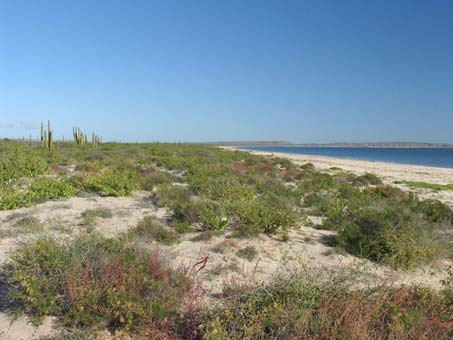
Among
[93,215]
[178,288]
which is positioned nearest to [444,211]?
[178,288]

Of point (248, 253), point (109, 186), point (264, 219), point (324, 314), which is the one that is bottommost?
point (248, 253)

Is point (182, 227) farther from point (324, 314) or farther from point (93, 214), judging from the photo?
point (324, 314)

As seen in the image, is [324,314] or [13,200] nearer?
[324,314]

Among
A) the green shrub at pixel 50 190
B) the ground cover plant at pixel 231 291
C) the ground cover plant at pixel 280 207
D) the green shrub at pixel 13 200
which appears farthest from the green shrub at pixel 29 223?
the green shrub at pixel 50 190

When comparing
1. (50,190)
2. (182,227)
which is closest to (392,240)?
(182,227)

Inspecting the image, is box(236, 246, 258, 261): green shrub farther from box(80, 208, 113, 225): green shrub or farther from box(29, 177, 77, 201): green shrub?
box(29, 177, 77, 201): green shrub

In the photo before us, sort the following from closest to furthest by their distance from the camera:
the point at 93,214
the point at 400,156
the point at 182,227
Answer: the point at 182,227
the point at 93,214
the point at 400,156

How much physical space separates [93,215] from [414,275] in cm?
645

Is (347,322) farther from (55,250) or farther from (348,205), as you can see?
(348,205)

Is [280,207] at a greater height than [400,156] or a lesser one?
lesser

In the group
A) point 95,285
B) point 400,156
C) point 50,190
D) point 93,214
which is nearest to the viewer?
point 95,285

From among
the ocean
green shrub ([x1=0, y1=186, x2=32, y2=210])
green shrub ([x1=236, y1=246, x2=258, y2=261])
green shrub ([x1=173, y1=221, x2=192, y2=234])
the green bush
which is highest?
the ocean

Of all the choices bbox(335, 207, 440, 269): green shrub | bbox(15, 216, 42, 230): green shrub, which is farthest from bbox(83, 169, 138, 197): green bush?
bbox(335, 207, 440, 269): green shrub

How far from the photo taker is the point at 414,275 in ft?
16.3
